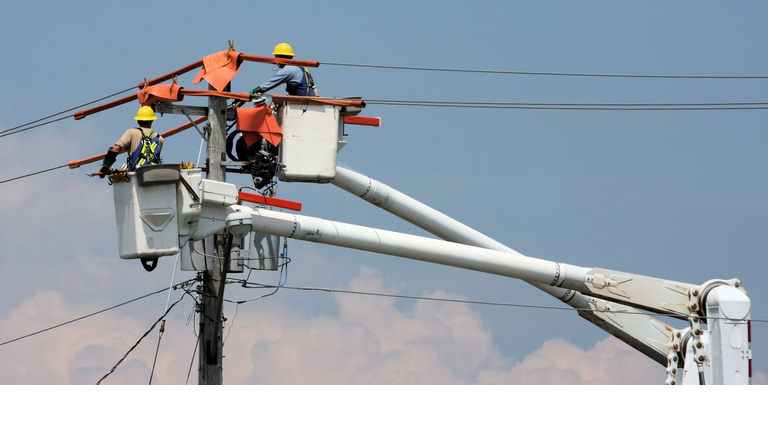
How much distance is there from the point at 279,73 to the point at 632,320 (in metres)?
8.40

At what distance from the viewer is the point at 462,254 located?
16562mm

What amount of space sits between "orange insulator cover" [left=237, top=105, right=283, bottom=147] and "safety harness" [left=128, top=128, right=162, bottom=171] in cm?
151

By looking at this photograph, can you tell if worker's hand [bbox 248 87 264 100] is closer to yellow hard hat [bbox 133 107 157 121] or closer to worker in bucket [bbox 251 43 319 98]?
worker in bucket [bbox 251 43 319 98]

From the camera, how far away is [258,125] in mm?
15812

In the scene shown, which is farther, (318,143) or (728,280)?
(728,280)

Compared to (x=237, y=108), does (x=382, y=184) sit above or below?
below

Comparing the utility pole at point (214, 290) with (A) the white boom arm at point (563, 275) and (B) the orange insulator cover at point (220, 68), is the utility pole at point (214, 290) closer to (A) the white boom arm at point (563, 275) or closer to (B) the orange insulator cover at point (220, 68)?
(B) the orange insulator cover at point (220, 68)

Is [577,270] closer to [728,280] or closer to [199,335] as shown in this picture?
[728,280]

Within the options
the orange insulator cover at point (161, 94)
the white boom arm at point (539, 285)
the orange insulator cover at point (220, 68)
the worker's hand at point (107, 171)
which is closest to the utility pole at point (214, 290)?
the orange insulator cover at point (220, 68)

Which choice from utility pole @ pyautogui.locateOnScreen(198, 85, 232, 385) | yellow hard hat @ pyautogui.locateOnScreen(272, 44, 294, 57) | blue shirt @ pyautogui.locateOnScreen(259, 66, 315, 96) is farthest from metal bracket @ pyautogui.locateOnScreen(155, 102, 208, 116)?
yellow hard hat @ pyautogui.locateOnScreen(272, 44, 294, 57)

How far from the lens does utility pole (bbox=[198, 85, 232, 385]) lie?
1636cm

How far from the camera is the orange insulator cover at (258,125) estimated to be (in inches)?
621

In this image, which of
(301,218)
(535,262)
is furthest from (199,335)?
(535,262)

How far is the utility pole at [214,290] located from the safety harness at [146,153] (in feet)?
4.25
